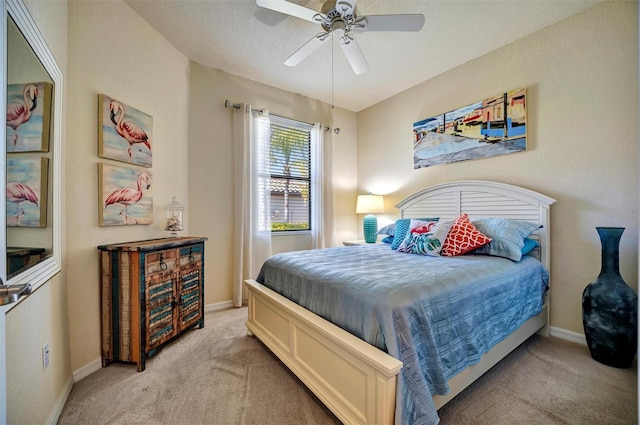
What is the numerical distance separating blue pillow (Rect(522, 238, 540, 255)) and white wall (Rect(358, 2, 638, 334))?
0.56ft

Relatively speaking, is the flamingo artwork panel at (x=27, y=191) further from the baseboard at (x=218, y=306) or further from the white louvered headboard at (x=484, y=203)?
the white louvered headboard at (x=484, y=203)

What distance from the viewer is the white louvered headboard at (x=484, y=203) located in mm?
2271

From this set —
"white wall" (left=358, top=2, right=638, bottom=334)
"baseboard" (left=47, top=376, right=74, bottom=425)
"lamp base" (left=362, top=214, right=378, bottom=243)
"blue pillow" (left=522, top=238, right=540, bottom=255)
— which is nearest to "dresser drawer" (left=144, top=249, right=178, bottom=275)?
"baseboard" (left=47, top=376, right=74, bottom=425)

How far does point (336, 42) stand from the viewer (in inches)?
100

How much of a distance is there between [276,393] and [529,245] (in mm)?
2296

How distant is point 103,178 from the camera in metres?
1.92

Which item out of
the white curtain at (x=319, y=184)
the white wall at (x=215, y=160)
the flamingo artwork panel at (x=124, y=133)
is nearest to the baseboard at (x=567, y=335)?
the white curtain at (x=319, y=184)

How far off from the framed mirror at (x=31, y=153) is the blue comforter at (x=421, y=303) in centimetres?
132

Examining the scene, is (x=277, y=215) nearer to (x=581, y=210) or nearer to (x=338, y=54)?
(x=338, y=54)

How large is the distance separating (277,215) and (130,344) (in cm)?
203

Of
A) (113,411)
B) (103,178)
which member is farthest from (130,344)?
(103,178)

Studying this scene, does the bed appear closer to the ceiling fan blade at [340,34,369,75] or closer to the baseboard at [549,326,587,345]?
the baseboard at [549,326,587,345]

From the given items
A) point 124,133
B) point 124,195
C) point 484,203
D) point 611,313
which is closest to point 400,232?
point 484,203

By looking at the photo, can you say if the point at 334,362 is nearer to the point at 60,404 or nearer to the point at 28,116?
the point at 60,404
